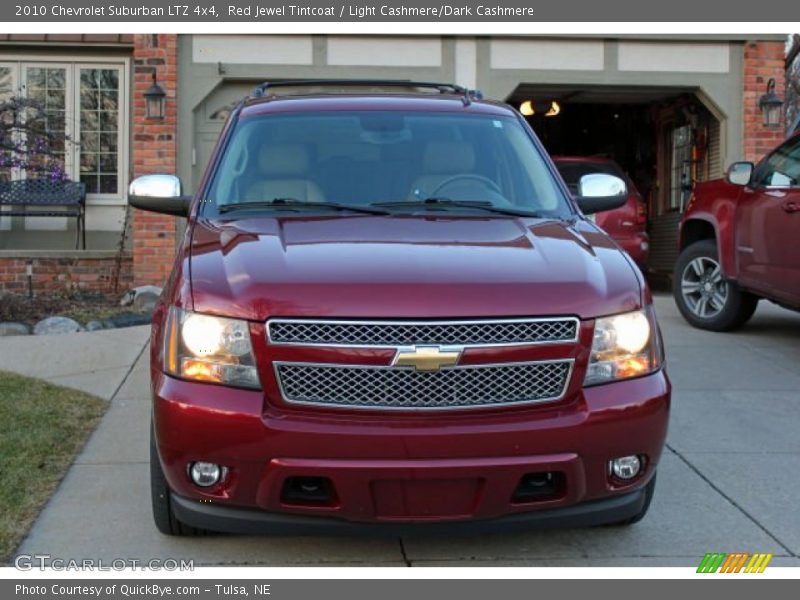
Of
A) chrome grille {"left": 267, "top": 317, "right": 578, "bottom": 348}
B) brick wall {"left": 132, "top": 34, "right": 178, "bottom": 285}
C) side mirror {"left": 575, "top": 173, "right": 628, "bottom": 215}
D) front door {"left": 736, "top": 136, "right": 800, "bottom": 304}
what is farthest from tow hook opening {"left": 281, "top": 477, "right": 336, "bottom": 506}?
brick wall {"left": 132, "top": 34, "right": 178, "bottom": 285}

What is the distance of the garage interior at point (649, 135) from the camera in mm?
12359

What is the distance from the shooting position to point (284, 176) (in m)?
4.17

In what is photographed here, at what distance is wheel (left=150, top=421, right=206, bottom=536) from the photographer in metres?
3.35

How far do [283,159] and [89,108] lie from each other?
28.6ft

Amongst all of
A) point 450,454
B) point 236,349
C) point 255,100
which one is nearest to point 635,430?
point 450,454

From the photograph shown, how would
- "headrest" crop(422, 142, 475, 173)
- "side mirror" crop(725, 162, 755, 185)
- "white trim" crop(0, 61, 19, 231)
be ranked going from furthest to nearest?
1. "white trim" crop(0, 61, 19, 231)
2. "side mirror" crop(725, 162, 755, 185)
3. "headrest" crop(422, 142, 475, 173)

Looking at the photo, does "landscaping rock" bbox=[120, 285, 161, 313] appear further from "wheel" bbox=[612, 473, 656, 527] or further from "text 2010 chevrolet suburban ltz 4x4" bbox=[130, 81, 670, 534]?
"wheel" bbox=[612, 473, 656, 527]

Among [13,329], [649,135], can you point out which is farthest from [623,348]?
[649,135]

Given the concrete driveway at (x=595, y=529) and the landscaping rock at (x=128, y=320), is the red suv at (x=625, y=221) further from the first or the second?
the landscaping rock at (x=128, y=320)

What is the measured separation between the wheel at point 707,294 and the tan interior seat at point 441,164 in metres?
4.16

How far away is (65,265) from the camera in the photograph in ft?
35.6

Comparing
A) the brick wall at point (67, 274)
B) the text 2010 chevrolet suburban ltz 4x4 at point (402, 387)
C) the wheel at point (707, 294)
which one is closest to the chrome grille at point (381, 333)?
the text 2010 chevrolet suburban ltz 4x4 at point (402, 387)

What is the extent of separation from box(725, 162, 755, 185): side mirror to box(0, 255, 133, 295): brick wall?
7055mm

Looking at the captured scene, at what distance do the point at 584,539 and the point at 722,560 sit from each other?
53 cm
